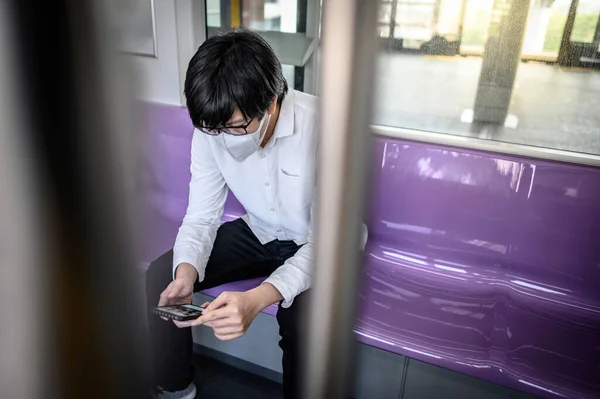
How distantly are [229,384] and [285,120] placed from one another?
0.89 metres

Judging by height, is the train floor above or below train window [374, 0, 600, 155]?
below

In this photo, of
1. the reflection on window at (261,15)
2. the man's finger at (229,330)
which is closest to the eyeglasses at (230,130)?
the man's finger at (229,330)

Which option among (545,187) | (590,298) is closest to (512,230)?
(545,187)

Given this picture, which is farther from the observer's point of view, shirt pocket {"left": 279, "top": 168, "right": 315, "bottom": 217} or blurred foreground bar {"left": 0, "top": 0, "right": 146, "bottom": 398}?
shirt pocket {"left": 279, "top": 168, "right": 315, "bottom": 217}

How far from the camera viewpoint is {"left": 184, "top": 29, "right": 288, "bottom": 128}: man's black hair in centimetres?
104

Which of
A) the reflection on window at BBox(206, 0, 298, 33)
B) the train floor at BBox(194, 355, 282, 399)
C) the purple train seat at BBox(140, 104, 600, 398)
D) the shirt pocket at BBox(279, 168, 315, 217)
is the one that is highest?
the reflection on window at BBox(206, 0, 298, 33)

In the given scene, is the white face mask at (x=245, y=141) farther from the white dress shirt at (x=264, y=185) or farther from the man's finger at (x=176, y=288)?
the man's finger at (x=176, y=288)

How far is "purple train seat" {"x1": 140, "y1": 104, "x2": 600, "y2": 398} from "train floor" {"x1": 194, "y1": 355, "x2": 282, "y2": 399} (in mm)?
327

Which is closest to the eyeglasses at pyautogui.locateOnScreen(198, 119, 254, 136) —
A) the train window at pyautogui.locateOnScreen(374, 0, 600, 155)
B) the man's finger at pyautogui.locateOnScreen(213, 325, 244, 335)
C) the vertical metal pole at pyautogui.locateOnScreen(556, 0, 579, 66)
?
the man's finger at pyautogui.locateOnScreen(213, 325, 244, 335)

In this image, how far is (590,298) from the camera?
1405mm

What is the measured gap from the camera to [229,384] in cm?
152

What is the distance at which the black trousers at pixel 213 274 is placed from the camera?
1300 millimetres

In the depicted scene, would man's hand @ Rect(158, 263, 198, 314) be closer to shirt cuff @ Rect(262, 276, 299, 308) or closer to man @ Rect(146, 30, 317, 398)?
man @ Rect(146, 30, 317, 398)

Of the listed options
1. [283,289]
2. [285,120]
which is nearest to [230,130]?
[285,120]
